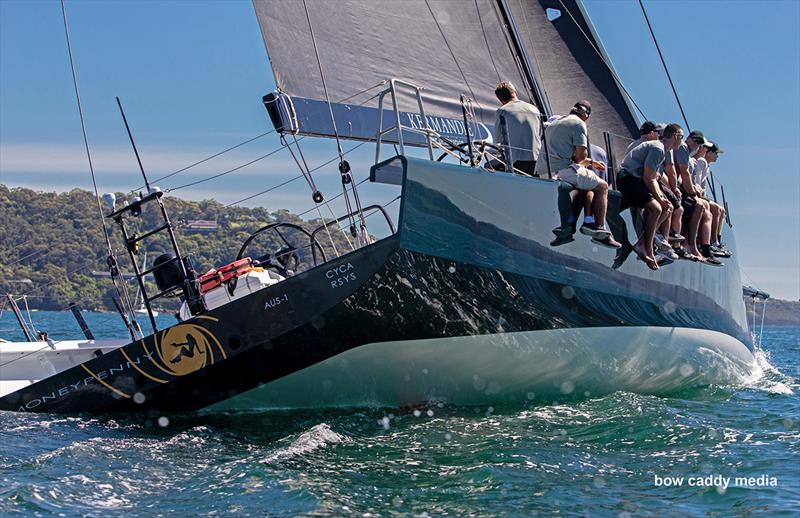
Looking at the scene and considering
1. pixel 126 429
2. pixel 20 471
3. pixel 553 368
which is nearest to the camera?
pixel 20 471

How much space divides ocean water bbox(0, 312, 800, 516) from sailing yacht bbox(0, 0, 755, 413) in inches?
8.9

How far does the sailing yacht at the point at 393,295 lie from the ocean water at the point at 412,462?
0.74 feet

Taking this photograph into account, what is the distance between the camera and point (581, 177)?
7.99 meters

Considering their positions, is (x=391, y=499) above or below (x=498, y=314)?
below

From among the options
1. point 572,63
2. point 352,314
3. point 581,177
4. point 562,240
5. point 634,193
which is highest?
point 572,63

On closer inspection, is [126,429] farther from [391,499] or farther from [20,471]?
[391,499]

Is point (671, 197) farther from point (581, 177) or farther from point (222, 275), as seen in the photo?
point (222, 275)

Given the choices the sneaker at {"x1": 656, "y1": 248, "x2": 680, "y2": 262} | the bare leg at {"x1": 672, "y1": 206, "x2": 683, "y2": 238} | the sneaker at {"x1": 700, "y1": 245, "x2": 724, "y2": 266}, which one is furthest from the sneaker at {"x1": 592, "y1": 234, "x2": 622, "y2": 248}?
the sneaker at {"x1": 700, "y1": 245, "x2": 724, "y2": 266}

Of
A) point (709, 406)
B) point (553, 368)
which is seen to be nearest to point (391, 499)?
point (553, 368)

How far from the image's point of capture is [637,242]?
889 cm

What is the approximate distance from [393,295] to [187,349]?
1.57 metres

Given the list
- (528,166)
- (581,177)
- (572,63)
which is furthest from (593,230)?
(572,63)

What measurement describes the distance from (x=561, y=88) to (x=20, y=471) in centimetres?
758

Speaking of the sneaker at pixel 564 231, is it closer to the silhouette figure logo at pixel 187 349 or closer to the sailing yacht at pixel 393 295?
the sailing yacht at pixel 393 295
